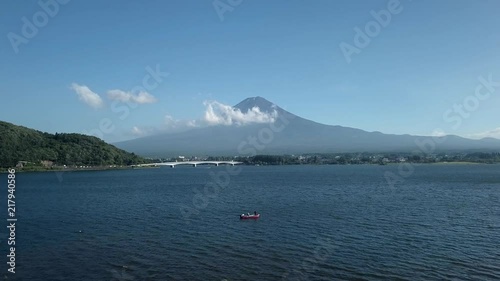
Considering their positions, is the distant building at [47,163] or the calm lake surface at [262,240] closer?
the calm lake surface at [262,240]

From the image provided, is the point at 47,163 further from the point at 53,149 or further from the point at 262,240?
the point at 262,240

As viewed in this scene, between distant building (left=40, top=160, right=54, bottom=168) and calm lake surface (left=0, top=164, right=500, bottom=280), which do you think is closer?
calm lake surface (left=0, top=164, right=500, bottom=280)

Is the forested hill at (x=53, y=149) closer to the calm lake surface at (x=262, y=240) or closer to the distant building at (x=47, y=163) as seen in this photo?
the distant building at (x=47, y=163)

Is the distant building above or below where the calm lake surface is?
above

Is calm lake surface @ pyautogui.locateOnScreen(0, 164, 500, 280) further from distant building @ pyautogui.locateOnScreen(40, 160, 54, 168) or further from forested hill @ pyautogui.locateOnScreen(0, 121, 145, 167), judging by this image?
distant building @ pyautogui.locateOnScreen(40, 160, 54, 168)

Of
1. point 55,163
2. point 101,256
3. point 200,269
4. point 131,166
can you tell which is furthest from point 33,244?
point 131,166

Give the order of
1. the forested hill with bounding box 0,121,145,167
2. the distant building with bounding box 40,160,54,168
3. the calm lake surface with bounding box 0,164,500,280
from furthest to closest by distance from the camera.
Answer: the distant building with bounding box 40,160,54,168 → the forested hill with bounding box 0,121,145,167 → the calm lake surface with bounding box 0,164,500,280

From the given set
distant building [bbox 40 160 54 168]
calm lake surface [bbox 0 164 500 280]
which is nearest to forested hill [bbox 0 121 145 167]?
distant building [bbox 40 160 54 168]

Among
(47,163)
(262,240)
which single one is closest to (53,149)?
(47,163)

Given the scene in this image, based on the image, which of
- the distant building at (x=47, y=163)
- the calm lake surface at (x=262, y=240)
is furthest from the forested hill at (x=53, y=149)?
the calm lake surface at (x=262, y=240)
